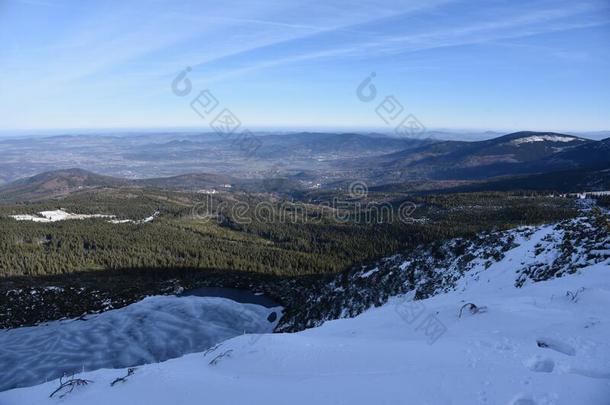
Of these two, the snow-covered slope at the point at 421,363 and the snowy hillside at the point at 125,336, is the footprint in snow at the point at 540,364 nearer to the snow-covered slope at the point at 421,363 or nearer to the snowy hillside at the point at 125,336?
the snow-covered slope at the point at 421,363

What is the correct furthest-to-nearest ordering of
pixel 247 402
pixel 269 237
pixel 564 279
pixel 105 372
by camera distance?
pixel 269 237, pixel 564 279, pixel 105 372, pixel 247 402

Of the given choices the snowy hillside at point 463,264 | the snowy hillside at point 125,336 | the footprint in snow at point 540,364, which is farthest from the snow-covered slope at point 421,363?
the snowy hillside at point 125,336

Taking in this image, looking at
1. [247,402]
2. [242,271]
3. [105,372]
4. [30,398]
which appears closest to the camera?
[247,402]

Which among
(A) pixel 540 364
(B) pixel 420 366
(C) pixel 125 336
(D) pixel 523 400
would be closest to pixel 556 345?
(A) pixel 540 364

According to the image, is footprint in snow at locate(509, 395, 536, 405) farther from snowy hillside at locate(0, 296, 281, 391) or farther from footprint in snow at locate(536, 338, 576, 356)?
snowy hillside at locate(0, 296, 281, 391)

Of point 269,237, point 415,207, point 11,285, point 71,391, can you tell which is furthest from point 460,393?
point 415,207

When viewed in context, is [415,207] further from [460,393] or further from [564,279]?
[460,393]

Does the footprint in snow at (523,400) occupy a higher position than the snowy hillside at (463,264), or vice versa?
the footprint in snow at (523,400)

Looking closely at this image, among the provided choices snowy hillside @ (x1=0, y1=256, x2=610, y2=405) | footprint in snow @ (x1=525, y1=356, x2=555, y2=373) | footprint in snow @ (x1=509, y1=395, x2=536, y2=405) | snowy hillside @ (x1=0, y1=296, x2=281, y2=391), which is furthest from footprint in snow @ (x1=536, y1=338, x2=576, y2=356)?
snowy hillside @ (x1=0, y1=296, x2=281, y2=391)
